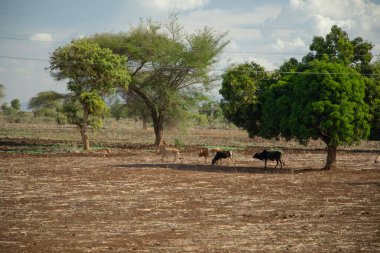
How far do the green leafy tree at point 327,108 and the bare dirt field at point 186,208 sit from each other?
2225mm

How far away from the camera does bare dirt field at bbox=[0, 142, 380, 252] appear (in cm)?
1406

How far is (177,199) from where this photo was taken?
21.2 meters

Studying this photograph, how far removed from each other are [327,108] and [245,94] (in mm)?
10867

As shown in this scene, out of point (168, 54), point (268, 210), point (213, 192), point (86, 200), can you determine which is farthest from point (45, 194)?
point (168, 54)

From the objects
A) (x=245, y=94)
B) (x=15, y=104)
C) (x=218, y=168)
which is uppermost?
(x=15, y=104)

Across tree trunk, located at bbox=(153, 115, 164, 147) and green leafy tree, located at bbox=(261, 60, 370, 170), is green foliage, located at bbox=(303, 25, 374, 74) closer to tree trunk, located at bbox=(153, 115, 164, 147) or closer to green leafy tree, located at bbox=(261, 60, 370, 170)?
green leafy tree, located at bbox=(261, 60, 370, 170)

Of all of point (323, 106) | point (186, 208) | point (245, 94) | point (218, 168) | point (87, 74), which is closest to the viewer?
point (186, 208)

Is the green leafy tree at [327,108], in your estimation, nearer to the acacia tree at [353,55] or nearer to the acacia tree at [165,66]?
the acacia tree at [353,55]

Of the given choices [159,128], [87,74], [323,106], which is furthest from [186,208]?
[159,128]

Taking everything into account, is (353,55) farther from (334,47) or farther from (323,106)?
(323,106)

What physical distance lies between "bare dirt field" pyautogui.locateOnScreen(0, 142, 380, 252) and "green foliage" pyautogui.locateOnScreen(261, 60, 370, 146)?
2329 mm

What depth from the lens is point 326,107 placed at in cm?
3081

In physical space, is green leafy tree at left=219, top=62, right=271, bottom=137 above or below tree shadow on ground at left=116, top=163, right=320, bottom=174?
above

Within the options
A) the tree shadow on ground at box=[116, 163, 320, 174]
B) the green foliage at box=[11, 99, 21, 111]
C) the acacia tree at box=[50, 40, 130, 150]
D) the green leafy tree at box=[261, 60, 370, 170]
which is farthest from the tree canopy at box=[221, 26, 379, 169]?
the green foliage at box=[11, 99, 21, 111]
